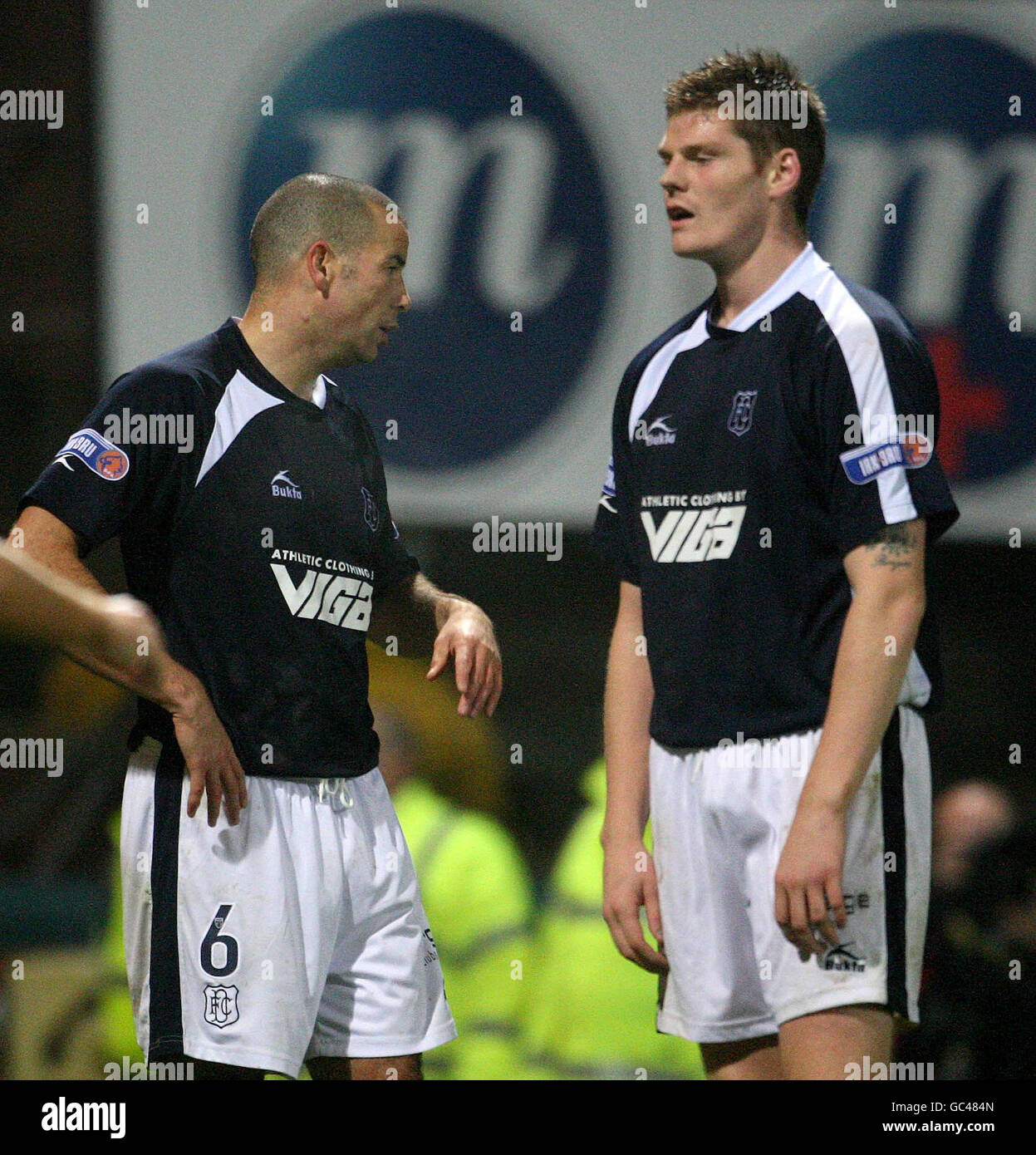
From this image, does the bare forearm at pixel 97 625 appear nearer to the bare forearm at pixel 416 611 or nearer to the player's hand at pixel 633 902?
the bare forearm at pixel 416 611

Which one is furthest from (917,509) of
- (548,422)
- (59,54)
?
(59,54)

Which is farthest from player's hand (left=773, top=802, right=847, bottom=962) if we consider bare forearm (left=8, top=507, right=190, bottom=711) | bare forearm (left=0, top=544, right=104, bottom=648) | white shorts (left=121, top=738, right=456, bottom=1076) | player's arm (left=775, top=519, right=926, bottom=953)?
bare forearm (left=0, top=544, right=104, bottom=648)

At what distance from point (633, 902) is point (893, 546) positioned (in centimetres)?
67

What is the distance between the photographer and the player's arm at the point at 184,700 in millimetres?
2361

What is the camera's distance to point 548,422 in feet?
12.9

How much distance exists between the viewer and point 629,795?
251cm

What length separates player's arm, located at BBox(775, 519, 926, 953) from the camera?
2252 millimetres

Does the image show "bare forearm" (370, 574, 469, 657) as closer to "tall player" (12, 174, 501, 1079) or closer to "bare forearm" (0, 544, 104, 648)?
"tall player" (12, 174, 501, 1079)

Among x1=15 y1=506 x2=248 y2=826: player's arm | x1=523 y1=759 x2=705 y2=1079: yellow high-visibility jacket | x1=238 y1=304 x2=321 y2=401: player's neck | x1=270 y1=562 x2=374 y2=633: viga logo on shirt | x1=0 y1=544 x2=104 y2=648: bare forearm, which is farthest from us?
x1=523 y1=759 x2=705 y2=1079: yellow high-visibility jacket

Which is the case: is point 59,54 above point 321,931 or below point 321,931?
above

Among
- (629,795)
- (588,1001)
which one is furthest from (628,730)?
(588,1001)

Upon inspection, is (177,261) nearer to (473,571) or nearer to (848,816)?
(473,571)

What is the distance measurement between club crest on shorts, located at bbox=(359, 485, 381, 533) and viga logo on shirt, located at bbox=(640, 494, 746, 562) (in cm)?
50

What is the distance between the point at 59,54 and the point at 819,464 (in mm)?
2409
